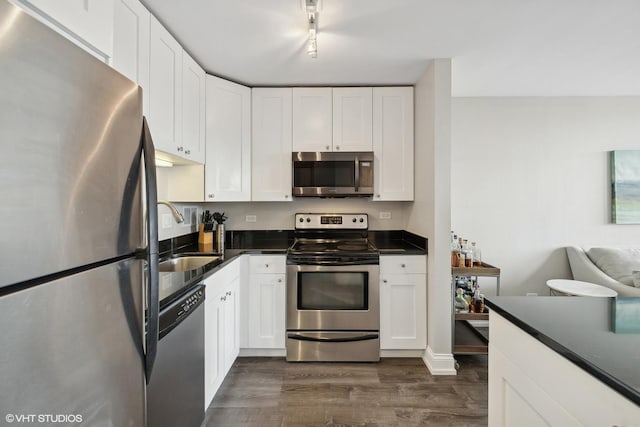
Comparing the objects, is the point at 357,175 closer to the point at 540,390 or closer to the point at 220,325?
the point at 220,325

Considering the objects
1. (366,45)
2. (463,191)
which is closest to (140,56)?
(366,45)

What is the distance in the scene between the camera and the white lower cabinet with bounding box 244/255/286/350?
244 centimetres

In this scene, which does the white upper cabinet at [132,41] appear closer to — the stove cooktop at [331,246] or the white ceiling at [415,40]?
the white ceiling at [415,40]

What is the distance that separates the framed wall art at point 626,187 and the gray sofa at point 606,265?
36cm

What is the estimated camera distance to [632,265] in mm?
2682

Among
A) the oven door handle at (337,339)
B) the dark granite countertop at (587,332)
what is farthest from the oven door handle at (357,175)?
the dark granite countertop at (587,332)

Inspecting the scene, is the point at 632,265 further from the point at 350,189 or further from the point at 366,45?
the point at 366,45

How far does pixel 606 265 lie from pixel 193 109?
13.1 feet

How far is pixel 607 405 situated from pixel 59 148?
1.24 metres

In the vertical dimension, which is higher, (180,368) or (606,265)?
(606,265)

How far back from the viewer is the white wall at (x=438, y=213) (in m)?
2.24

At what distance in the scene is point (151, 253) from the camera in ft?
2.50

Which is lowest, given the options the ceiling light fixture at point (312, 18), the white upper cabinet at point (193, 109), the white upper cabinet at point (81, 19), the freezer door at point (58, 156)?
the freezer door at point (58, 156)

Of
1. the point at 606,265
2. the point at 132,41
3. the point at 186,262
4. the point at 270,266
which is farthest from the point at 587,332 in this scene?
the point at 606,265
